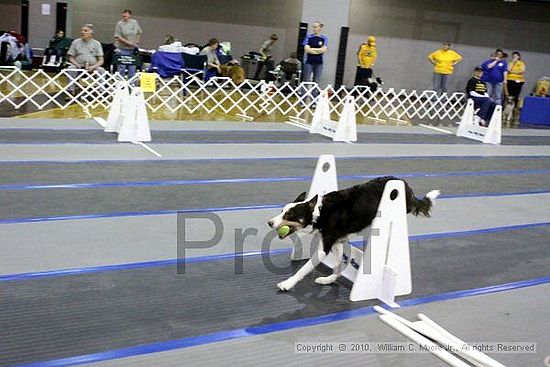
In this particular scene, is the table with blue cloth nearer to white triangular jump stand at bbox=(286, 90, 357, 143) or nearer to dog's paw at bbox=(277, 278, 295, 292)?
white triangular jump stand at bbox=(286, 90, 357, 143)

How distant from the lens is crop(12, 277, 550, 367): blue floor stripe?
2.86 m

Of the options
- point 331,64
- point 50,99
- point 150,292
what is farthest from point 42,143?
point 331,64

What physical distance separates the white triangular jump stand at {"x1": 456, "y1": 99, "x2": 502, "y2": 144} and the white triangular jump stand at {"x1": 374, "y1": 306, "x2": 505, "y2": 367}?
8.87m

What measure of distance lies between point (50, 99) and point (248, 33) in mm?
11004

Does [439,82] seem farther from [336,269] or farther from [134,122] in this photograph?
[336,269]

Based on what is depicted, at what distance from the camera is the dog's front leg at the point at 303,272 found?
149 inches

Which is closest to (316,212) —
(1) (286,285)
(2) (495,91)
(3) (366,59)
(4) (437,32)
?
(1) (286,285)

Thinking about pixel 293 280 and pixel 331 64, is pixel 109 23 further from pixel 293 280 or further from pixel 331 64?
pixel 293 280

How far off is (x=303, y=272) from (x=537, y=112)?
48.5 feet

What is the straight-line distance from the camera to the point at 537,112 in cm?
1652

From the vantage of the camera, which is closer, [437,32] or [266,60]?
[266,60]

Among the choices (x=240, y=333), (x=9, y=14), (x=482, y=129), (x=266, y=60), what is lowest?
(x=240, y=333)

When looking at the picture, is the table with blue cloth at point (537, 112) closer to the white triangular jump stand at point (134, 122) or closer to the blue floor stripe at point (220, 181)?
the blue floor stripe at point (220, 181)

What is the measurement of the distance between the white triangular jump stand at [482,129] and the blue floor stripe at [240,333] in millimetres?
7971
